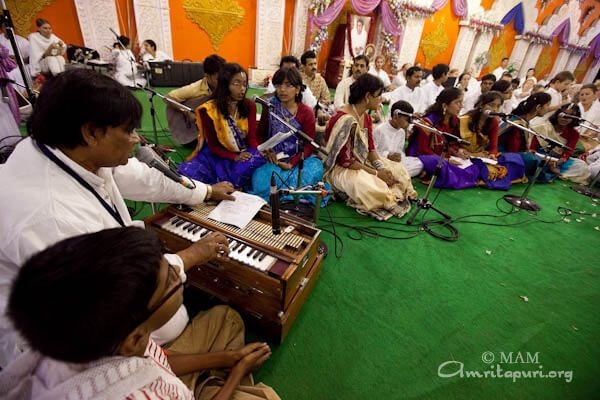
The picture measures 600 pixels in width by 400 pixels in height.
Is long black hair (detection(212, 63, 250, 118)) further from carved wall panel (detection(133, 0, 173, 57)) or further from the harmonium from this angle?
carved wall panel (detection(133, 0, 173, 57))

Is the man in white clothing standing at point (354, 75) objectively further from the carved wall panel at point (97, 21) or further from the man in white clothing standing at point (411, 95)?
the carved wall panel at point (97, 21)

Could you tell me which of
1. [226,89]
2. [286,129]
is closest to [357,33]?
[286,129]

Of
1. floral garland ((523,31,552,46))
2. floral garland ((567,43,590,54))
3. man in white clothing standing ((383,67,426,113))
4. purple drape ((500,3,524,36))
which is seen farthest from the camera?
floral garland ((567,43,590,54))

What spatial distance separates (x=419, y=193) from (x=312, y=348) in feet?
10.5

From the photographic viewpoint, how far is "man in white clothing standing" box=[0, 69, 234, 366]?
950 mm

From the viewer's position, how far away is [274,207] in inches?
63.2

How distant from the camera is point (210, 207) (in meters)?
1.96

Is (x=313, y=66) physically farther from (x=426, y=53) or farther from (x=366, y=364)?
(x=426, y=53)

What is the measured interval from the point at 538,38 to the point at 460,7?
22.1ft

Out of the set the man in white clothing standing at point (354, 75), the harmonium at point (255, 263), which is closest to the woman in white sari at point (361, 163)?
the harmonium at point (255, 263)

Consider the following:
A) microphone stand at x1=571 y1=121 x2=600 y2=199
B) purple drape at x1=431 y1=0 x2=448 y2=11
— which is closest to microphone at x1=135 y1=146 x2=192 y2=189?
microphone stand at x1=571 y1=121 x2=600 y2=199

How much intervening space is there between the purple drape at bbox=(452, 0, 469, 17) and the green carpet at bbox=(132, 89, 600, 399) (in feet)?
47.3

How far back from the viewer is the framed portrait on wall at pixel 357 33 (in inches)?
470

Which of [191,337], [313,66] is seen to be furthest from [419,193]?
[191,337]
